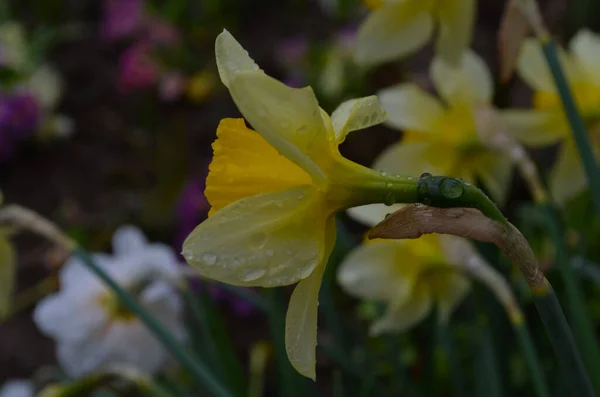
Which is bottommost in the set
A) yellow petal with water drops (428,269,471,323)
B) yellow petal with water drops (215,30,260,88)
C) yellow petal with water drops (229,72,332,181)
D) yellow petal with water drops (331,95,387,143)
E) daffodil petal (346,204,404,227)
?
yellow petal with water drops (428,269,471,323)

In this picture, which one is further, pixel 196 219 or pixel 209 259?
pixel 196 219

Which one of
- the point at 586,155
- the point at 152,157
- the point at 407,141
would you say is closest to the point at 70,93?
the point at 152,157

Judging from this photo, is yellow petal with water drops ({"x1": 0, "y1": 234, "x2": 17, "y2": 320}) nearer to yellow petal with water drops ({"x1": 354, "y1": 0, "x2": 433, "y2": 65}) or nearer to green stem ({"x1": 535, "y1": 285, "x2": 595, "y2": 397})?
yellow petal with water drops ({"x1": 354, "y1": 0, "x2": 433, "y2": 65})

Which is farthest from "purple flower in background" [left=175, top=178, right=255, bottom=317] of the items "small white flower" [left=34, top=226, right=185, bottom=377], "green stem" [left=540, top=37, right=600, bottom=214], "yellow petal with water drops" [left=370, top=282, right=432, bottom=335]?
"green stem" [left=540, top=37, right=600, bottom=214]

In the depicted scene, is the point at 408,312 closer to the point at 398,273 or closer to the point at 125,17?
the point at 398,273

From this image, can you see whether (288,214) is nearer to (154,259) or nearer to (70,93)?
(154,259)

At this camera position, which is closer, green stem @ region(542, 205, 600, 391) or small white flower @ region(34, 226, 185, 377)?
green stem @ region(542, 205, 600, 391)

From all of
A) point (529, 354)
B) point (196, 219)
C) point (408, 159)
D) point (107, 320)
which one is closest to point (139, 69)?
point (196, 219)

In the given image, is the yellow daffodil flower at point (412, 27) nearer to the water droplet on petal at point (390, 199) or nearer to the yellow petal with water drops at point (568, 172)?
the yellow petal with water drops at point (568, 172)
